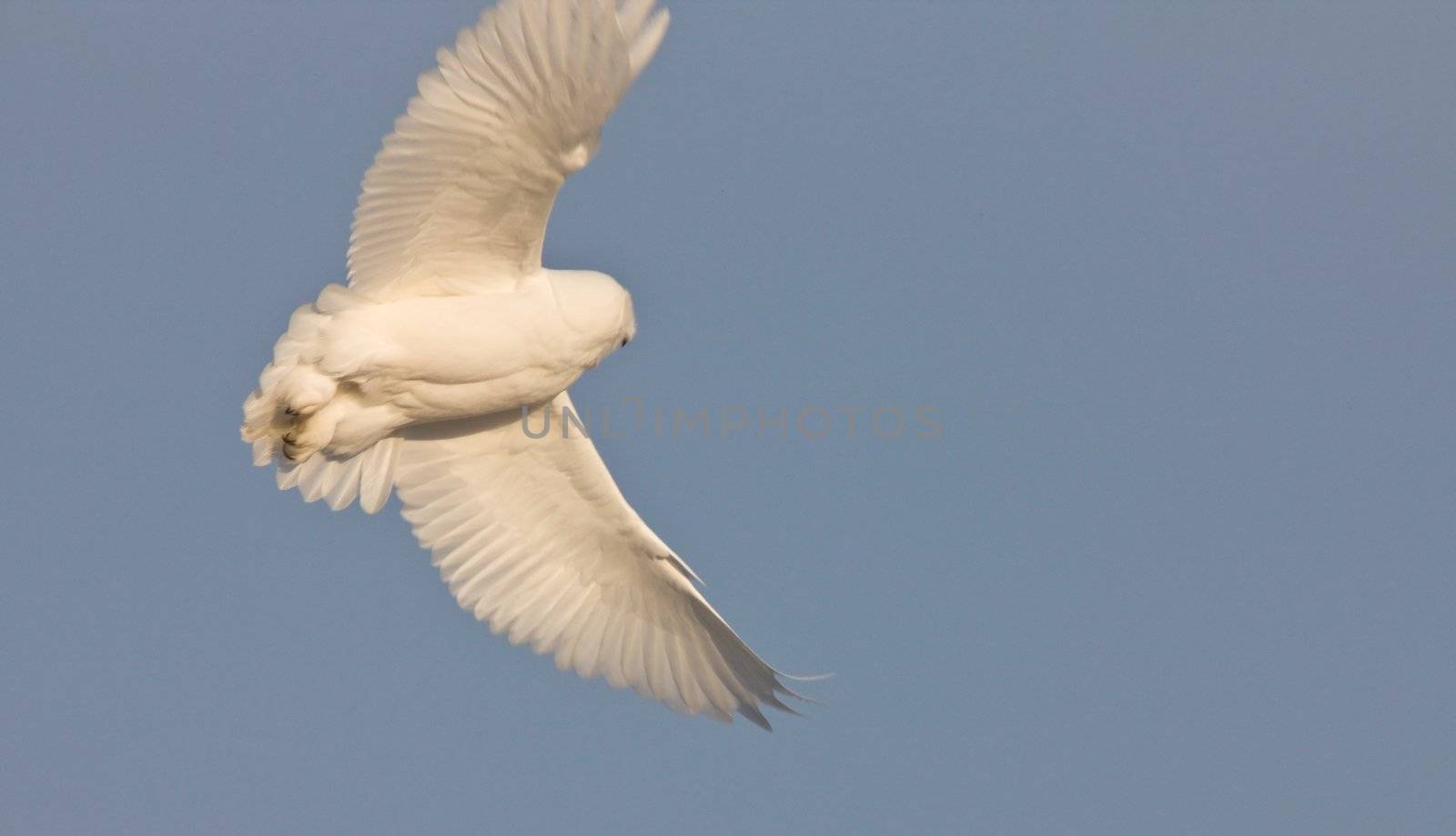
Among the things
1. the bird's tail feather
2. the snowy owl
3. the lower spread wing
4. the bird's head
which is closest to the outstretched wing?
the snowy owl

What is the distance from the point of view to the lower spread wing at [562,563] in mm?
13562

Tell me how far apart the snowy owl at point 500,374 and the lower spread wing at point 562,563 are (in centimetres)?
1

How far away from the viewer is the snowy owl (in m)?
11.5

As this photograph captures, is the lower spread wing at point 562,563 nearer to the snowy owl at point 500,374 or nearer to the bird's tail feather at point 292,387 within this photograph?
the snowy owl at point 500,374

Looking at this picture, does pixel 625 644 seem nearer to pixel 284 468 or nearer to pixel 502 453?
pixel 502 453

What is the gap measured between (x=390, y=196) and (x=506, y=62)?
119 cm

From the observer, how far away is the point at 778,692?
13398mm

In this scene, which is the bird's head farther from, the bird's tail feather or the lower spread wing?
the bird's tail feather

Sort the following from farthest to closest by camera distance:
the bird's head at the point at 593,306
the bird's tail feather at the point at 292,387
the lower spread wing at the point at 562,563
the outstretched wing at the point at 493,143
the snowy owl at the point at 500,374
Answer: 1. the lower spread wing at the point at 562,563
2. the bird's head at the point at 593,306
3. the bird's tail feather at the point at 292,387
4. the snowy owl at the point at 500,374
5. the outstretched wing at the point at 493,143

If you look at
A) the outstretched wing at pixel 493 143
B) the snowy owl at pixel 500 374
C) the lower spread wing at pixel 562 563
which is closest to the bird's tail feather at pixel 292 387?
the snowy owl at pixel 500 374

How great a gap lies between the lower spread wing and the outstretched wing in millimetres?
1475

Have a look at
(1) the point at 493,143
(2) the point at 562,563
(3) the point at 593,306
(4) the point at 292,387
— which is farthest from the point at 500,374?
(2) the point at 562,563

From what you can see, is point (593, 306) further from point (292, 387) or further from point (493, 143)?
point (292, 387)

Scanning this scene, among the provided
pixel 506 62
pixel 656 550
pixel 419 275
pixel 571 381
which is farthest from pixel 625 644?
pixel 506 62
